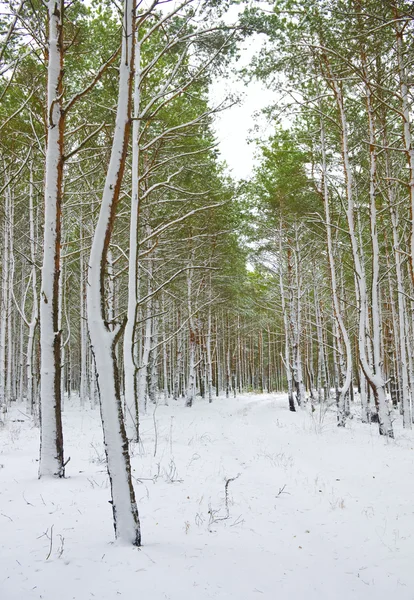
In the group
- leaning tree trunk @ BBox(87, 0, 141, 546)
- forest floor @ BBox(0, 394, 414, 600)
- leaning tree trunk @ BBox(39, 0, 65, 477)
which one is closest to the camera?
forest floor @ BBox(0, 394, 414, 600)

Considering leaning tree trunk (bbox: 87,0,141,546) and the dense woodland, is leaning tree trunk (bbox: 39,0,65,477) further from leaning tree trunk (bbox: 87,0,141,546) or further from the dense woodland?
leaning tree trunk (bbox: 87,0,141,546)

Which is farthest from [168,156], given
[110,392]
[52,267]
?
[110,392]

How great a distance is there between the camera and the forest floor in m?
2.73

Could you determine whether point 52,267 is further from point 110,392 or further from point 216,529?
point 216,529

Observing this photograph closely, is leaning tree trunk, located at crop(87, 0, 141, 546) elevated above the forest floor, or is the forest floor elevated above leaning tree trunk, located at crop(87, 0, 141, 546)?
leaning tree trunk, located at crop(87, 0, 141, 546)

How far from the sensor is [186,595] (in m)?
2.58

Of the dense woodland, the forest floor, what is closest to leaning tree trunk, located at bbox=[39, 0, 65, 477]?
the dense woodland

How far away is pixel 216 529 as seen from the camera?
3.81 meters

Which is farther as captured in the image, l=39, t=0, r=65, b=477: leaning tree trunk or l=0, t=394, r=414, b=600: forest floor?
l=39, t=0, r=65, b=477: leaning tree trunk

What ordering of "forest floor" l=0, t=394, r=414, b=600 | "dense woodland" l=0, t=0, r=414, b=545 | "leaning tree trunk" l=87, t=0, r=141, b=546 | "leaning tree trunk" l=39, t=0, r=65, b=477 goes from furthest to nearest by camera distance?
"leaning tree trunk" l=39, t=0, r=65, b=477, "dense woodland" l=0, t=0, r=414, b=545, "leaning tree trunk" l=87, t=0, r=141, b=546, "forest floor" l=0, t=394, r=414, b=600

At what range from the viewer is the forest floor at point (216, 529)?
2.73 m

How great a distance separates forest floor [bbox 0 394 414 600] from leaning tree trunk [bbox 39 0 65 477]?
675mm

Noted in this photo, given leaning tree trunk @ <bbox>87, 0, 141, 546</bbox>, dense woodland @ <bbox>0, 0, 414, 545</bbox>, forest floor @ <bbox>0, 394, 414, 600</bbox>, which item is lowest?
forest floor @ <bbox>0, 394, 414, 600</bbox>

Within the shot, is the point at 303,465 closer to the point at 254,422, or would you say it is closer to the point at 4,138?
the point at 254,422
